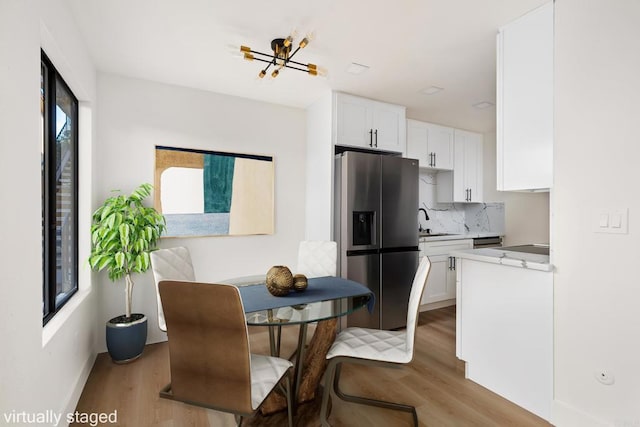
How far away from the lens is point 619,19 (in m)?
1.63

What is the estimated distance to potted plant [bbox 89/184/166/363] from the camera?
247 centimetres

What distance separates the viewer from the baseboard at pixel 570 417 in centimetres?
169

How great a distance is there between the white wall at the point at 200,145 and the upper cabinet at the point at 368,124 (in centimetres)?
66

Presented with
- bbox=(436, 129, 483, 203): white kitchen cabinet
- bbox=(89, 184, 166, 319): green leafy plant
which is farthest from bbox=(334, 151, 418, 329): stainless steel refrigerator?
bbox=(89, 184, 166, 319): green leafy plant

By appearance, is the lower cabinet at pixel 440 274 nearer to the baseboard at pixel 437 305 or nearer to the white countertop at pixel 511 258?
the baseboard at pixel 437 305

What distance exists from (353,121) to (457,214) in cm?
266

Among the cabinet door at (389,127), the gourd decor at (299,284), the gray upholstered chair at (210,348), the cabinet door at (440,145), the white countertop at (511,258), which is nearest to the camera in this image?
the gray upholstered chair at (210,348)

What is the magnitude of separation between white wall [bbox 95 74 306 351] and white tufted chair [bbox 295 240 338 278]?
977 mm

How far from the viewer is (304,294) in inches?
80.2

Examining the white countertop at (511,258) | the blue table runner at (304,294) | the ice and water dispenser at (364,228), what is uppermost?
the ice and water dispenser at (364,228)

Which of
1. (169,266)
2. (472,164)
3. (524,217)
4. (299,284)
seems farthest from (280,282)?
(524,217)

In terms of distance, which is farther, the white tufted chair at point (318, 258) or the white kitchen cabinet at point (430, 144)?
the white kitchen cabinet at point (430, 144)

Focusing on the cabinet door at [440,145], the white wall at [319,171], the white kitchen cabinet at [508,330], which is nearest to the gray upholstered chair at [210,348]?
the white kitchen cabinet at [508,330]

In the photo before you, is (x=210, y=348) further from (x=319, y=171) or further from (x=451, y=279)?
(x=451, y=279)
